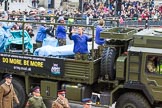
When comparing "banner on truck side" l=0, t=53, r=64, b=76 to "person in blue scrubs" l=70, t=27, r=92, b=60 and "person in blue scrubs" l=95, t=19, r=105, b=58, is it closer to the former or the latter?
"person in blue scrubs" l=70, t=27, r=92, b=60

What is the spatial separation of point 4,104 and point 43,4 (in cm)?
4406

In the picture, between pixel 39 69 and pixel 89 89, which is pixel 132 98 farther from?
pixel 39 69

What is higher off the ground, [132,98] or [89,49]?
[89,49]

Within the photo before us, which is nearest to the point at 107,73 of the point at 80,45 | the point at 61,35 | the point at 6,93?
the point at 80,45

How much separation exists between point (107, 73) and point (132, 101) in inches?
35.9

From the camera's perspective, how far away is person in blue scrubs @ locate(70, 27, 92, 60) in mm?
11500

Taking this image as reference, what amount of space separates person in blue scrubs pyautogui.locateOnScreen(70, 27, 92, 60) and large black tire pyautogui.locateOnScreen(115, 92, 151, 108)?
56.7 inches

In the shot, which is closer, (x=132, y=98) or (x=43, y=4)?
(x=132, y=98)

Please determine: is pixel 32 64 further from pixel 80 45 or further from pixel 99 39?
pixel 99 39

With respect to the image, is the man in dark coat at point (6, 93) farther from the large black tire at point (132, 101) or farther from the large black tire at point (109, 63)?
the large black tire at point (132, 101)

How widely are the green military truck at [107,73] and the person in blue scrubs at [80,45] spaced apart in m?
0.30

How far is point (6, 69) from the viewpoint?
485 inches

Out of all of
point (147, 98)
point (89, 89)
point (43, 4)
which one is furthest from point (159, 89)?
point (43, 4)

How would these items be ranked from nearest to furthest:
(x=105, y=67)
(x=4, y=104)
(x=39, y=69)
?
(x=4, y=104), (x=105, y=67), (x=39, y=69)
